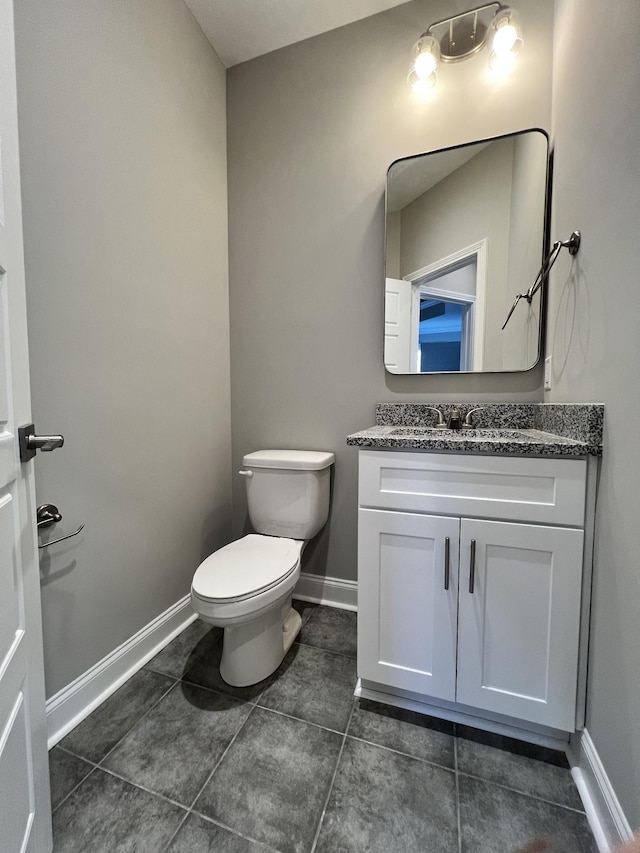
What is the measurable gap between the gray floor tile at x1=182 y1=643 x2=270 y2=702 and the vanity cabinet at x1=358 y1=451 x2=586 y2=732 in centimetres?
38

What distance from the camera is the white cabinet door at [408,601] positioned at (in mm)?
1053

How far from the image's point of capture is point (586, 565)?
92 cm

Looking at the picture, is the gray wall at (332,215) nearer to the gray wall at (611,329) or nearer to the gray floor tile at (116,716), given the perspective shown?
the gray wall at (611,329)

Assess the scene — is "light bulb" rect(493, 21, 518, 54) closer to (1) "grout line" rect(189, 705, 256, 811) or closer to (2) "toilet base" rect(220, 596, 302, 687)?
(2) "toilet base" rect(220, 596, 302, 687)

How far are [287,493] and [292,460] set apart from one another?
0.50 ft

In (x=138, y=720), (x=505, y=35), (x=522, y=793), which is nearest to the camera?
(x=522, y=793)

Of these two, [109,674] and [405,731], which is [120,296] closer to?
[109,674]

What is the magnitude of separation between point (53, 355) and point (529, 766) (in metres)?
1.77

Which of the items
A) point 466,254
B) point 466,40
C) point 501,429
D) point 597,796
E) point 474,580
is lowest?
point 597,796

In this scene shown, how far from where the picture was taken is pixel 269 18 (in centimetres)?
154

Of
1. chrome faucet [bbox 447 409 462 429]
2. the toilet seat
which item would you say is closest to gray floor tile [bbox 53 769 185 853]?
the toilet seat

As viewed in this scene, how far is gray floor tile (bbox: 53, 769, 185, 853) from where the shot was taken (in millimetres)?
790

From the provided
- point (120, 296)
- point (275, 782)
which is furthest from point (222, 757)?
point (120, 296)

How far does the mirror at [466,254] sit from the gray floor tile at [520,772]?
127 cm
